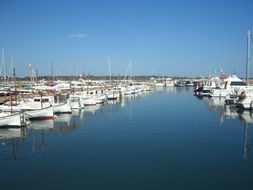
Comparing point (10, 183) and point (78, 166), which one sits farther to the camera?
point (78, 166)

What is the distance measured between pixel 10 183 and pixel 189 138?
1629 centimetres

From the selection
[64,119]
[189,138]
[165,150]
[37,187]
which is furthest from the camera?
[64,119]

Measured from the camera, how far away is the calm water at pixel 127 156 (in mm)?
17016

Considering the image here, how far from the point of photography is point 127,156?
2202 centimetres

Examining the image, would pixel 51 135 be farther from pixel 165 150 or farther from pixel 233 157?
pixel 233 157

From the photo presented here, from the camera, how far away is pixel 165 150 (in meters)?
23.6

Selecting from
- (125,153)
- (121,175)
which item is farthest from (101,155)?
(121,175)

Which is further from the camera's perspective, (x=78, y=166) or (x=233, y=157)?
(x=233, y=157)

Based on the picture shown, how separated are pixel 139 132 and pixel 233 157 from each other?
11451 millimetres

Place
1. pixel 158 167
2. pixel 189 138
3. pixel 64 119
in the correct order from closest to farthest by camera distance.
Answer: pixel 158 167 < pixel 189 138 < pixel 64 119

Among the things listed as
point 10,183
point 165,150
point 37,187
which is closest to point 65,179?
point 37,187

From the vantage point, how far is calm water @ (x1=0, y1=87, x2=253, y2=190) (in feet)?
55.8

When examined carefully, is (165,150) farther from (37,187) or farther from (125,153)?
(37,187)

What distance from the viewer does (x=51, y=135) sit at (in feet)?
98.8
